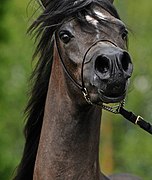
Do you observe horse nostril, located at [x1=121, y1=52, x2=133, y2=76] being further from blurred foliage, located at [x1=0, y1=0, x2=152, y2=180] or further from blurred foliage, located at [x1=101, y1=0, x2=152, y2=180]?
blurred foliage, located at [x1=101, y1=0, x2=152, y2=180]

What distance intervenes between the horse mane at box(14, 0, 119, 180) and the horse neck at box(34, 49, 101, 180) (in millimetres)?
284

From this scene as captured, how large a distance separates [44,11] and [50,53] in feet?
0.99

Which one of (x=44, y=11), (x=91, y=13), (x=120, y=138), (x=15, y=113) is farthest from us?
(x=120, y=138)

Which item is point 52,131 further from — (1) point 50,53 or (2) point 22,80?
(2) point 22,80

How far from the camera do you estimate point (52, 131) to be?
536 centimetres

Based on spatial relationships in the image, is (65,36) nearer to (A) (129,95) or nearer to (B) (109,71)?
(B) (109,71)

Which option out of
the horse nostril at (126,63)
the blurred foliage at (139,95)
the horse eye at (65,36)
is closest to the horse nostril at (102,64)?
the horse nostril at (126,63)

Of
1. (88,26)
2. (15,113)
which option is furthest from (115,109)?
(15,113)

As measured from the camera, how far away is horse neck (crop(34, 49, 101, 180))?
5.26 meters

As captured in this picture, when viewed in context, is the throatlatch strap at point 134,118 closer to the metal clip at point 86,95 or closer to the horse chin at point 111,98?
the metal clip at point 86,95

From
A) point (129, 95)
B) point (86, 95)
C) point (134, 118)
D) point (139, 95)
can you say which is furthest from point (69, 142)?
point (139, 95)

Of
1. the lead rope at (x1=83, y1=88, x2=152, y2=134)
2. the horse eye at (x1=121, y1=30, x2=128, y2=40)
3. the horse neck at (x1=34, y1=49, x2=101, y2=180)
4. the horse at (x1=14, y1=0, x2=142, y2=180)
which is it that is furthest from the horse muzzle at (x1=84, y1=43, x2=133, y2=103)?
the horse neck at (x1=34, y1=49, x2=101, y2=180)

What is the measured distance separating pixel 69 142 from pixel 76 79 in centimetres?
43

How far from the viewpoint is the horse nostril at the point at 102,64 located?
4.78 m
